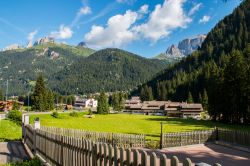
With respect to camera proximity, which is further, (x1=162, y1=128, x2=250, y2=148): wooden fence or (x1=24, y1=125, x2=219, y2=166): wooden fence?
(x1=162, y1=128, x2=250, y2=148): wooden fence

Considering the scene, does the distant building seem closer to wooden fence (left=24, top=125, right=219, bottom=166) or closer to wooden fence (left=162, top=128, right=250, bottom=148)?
wooden fence (left=162, top=128, right=250, bottom=148)

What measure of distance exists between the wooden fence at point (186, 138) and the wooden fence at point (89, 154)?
1861 cm

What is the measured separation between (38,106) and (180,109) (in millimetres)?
61057

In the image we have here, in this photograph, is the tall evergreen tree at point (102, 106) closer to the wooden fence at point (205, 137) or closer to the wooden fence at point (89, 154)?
the wooden fence at point (205, 137)

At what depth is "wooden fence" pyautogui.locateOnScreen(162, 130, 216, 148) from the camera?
102 ft

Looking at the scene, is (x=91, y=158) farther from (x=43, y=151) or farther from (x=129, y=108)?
(x=129, y=108)

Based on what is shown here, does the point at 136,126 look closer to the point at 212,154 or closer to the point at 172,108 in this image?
the point at 212,154

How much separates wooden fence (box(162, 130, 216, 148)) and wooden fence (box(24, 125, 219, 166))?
18.6 meters

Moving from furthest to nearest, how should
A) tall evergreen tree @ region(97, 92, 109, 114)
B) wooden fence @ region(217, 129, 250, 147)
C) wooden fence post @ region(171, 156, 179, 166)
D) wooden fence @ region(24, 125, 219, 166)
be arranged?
tall evergreen tree @ region(97, 92, 109, 114) → wooden fence @ region(217, 129, 250, 147) → wooden fence @ region(24, 125, 219, 166) → wooden fence post @ region(171, 156, 179, 166)

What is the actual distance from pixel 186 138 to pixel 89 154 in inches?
1008

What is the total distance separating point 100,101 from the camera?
133 m

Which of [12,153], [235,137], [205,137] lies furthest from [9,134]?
[235,137]

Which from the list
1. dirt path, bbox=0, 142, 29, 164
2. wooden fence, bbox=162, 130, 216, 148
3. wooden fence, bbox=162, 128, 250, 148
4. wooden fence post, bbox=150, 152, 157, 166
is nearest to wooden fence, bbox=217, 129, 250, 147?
wooden fence, bbox=162, 128, 250, 148

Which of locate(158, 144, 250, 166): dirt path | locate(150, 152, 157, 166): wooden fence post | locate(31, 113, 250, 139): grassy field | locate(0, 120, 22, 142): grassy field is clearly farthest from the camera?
locate(31, 113, 250, 139): grassy field
